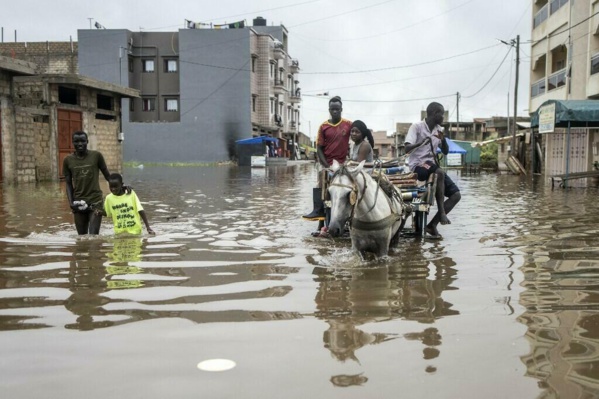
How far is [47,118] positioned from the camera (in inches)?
911

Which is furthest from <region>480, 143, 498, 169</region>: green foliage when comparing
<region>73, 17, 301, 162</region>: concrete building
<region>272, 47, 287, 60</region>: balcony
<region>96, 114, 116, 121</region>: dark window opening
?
<region>96, 114, 116, 121</region>: dark window opening

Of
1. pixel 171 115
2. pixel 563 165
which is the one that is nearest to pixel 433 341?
pixel 563 165

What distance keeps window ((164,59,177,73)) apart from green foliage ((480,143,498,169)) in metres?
29.1

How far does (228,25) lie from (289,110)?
59.2 ft

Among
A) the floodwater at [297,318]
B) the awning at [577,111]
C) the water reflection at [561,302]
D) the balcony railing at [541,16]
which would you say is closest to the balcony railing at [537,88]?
the balcony railing at [541,16]

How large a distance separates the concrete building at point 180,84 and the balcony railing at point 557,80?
2913 cm

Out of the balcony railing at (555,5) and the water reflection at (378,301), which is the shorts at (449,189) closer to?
the water reflection at (378,301)

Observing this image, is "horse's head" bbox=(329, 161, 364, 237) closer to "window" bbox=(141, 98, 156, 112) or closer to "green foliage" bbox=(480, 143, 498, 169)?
"green foliage" bbox=(480, 143, 498, 169)

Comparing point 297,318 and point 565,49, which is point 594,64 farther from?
point 297,318

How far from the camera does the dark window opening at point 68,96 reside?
2480cm

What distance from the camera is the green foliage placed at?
39906 mm

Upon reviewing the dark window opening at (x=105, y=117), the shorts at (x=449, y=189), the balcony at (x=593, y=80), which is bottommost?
the shorts at (x=449, y=189)

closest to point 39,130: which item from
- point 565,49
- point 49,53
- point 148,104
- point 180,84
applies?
point 565,49

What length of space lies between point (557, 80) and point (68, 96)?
24.2 m
